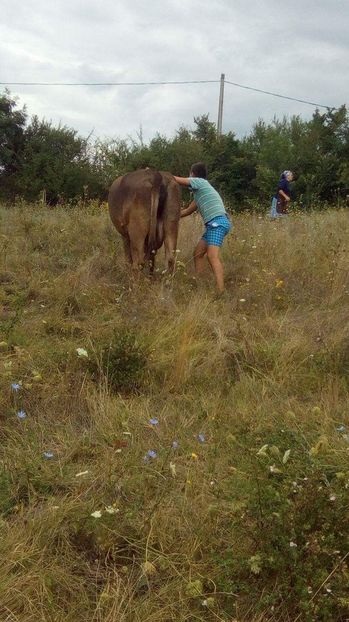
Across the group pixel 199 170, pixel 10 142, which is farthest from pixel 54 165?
pixel 199 170

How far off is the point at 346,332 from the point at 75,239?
15.9 feet

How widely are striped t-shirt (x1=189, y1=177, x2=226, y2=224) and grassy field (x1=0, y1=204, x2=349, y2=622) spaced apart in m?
0.98

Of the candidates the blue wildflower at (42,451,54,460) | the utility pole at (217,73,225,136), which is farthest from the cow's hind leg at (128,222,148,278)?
the utility pole at (217,73,225,136)

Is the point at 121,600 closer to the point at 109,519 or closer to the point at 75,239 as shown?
the point at 109,519

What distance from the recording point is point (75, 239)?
27.8 feet

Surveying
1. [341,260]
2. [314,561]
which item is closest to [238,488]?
[314,561]

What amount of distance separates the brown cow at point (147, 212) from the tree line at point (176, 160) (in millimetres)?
14168

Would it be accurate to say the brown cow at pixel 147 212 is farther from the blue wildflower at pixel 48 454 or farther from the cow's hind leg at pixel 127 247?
the blue wildflower at pixel 48 454

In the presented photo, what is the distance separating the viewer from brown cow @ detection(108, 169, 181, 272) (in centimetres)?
623

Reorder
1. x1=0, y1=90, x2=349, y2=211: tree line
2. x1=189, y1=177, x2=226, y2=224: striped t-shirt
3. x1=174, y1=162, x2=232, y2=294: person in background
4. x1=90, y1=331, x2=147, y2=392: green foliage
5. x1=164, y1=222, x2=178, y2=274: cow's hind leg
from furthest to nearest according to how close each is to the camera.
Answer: x1=0, y1=90, x2=349, y2=211: tree line, x1=189, y1=177, x2=226, y2=224: striped t-shirt, x1=174, y1=162, x2=232, y2=294: person in background, x1=164, y1=222, x2=178, y2=274: cow's hind leg, x1=90, y1=331, x2=147, y2=392: green foliage

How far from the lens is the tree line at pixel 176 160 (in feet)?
71.5

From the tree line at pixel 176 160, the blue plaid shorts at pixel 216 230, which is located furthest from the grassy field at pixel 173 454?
the tree line at pixel 176 160

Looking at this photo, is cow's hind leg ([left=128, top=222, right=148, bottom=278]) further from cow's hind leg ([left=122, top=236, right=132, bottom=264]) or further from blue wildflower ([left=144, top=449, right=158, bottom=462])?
blue wildflower ([left=144, top=449, right=158, bottom=462])

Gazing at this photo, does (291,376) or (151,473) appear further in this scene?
(291,376)
